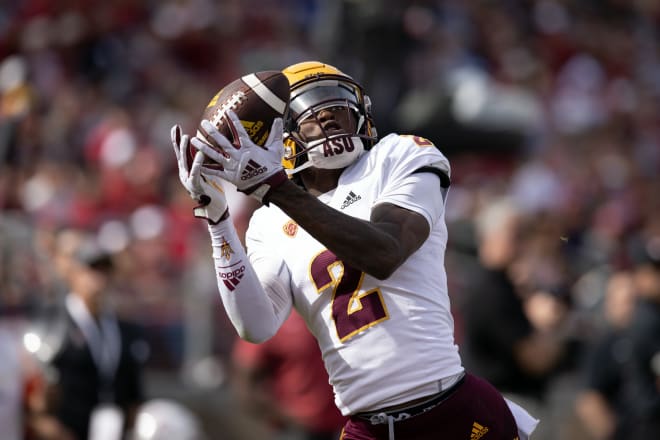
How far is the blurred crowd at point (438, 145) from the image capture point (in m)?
7.16

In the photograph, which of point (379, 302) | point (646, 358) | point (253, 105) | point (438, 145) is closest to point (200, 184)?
point (253, 105)

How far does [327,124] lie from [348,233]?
0.60 metres

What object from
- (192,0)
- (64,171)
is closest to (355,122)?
(64,171)

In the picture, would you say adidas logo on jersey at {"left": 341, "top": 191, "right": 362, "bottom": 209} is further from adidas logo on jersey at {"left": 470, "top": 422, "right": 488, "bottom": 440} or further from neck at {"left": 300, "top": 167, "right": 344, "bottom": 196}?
adidas logo on jersey at {"left": 470, "top": 422, "right": 488, "bottom": 440}

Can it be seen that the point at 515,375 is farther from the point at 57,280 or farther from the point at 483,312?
the point at 57,280

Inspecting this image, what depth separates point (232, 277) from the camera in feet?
11.7

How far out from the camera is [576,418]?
326 inches

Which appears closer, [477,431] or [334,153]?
[477,431]

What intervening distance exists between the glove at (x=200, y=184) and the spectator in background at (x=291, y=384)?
132 inches

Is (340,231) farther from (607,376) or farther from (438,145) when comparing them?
(438,145)

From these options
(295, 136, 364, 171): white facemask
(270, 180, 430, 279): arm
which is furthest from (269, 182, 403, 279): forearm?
(295, 136, 364, 171): white facemask

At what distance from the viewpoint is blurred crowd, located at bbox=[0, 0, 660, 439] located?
7.16m

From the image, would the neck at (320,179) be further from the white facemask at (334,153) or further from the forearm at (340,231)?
the forearm at (340,231)

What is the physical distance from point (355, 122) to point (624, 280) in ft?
15.8
